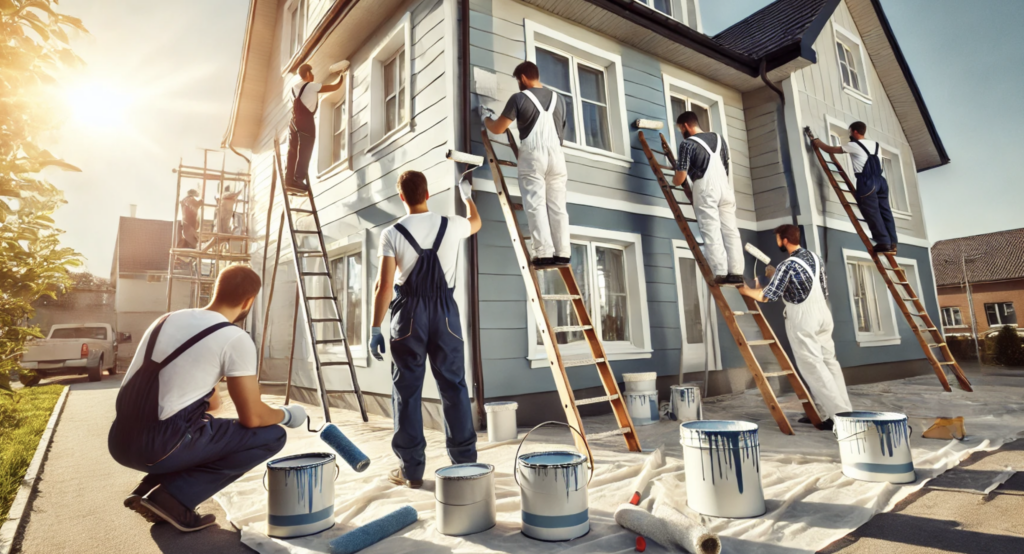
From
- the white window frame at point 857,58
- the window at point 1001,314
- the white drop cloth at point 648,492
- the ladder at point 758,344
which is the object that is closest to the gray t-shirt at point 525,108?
the ladder at point 758,344

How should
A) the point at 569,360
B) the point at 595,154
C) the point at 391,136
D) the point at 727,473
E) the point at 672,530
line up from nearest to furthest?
the point at 672,530 < the point at 727,473 < the point at 569,360 < the point at 391,136 < the point at 595,154

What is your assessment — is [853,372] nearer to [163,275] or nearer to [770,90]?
[770,90]

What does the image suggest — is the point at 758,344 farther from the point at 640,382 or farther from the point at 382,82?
the point at 382,82

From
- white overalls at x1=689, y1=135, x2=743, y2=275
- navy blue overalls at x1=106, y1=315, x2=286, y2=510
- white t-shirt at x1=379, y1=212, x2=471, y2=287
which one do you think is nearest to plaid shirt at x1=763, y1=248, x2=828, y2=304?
white overalls at x1=689, y1=135, x2=743, y2=275

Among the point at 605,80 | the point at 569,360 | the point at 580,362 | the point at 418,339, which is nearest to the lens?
the point at 418,339

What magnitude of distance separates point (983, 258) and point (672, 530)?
3770 centimetres

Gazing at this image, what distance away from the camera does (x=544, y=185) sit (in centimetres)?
449

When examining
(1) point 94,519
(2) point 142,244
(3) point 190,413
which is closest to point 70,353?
(1) point 94,519

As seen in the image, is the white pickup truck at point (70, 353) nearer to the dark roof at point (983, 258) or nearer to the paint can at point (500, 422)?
the paint can at point (500, 422)

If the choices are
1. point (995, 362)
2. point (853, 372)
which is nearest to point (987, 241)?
point (995, 362)

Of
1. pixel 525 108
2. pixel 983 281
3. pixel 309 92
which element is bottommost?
pixel 525 108

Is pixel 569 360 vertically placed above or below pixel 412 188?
below

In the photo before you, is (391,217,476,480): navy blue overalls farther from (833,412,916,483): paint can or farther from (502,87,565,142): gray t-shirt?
(833,412,916,483): paint can

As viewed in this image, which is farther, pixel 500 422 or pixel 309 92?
pixel 309 92
